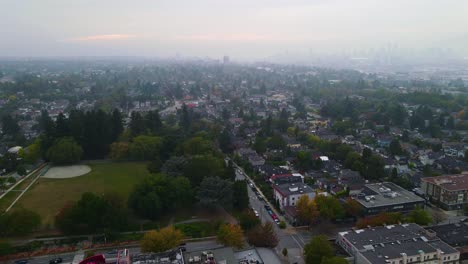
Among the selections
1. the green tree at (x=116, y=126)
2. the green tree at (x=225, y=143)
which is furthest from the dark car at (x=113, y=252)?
the green tree at (x=225, y=143)

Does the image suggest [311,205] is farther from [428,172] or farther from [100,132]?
[100,132]

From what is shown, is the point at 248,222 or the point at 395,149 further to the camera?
the point at 395,149

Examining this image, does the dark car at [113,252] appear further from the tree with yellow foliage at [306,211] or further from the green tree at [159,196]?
the tree with yellow foliage at [306,211]

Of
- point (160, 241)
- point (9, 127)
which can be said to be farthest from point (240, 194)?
point (9, 127)

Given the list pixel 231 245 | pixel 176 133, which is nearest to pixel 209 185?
pixel 231 245

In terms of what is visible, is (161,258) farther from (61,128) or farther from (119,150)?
(61,128)

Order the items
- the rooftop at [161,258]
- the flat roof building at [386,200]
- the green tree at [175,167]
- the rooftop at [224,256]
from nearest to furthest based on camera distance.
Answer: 1. the rooftop at [161,258]
2. the rooftop at [224,256]
3. the flat roof building at [386,200]
4. the green tree at [175,167]
